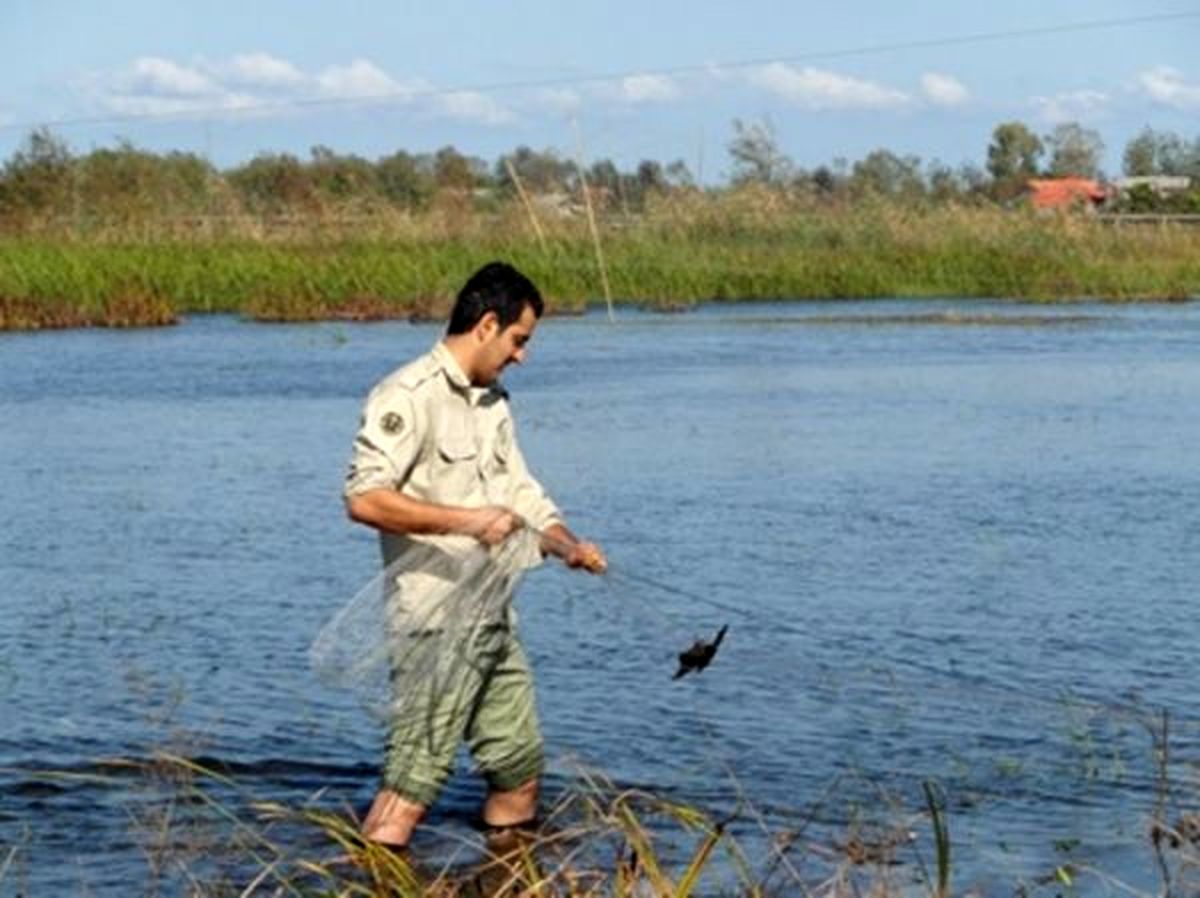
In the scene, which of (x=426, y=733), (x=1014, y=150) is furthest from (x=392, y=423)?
(x=1014, y=150)

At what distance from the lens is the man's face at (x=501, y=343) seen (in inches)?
267

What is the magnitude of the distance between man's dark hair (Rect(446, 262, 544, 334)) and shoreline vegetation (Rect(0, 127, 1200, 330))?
2553 centimetres

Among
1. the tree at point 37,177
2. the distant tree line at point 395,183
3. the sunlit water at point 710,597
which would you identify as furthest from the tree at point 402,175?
the sunlit water at point 710,597

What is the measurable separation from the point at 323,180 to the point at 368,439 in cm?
5994

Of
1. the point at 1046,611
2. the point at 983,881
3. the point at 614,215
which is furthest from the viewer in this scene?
the point at 614,215

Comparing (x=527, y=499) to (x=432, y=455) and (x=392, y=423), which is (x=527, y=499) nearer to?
(x=432, y=455)

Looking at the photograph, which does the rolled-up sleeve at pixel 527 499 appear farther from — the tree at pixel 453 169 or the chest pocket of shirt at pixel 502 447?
the tree at pixel 453 169

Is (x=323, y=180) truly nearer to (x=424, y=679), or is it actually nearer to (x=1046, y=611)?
(x=1046, y=611)

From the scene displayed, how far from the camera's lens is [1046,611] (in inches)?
472

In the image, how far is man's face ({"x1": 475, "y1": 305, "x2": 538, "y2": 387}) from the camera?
678 cm

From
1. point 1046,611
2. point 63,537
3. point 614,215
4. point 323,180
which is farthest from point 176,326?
point 323,180

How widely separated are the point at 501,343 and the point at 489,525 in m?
0.45

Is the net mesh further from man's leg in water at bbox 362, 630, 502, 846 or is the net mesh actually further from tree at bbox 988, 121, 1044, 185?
tree at bbox 988, 121, 1044, 185

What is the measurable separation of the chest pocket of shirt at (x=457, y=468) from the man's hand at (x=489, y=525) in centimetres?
14
